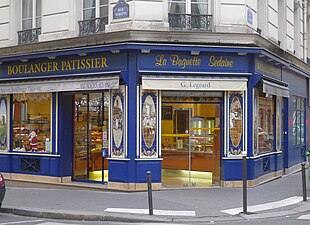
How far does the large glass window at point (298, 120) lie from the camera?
19.0 meters

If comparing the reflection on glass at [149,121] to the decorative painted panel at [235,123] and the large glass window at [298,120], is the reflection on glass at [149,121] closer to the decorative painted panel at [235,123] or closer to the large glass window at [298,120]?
the decorative painted panel at [235,123]

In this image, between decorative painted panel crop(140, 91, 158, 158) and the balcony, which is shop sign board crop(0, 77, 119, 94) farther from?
the balcony

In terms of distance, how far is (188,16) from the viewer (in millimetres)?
13547

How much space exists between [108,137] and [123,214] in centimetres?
397

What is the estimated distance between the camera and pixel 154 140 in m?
13.2

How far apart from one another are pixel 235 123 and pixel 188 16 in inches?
130

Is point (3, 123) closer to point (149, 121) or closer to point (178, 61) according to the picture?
point (149, 121)

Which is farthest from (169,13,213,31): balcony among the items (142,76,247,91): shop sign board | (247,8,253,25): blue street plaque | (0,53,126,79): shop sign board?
(0,53,126,79): shop sign board

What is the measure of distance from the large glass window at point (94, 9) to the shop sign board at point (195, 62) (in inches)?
82.5

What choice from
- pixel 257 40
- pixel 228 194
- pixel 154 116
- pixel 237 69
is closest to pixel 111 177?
pixel 154 116

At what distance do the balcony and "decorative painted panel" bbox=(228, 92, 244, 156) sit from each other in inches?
80.3

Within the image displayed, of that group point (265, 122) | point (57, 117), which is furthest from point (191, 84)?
point (57, 117)

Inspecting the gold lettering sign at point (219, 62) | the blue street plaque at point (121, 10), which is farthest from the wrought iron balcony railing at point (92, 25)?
the gold lettering sign at point (219, 62)

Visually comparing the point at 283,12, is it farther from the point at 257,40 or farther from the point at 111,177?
the point at 111,177
